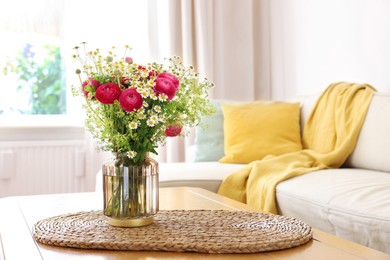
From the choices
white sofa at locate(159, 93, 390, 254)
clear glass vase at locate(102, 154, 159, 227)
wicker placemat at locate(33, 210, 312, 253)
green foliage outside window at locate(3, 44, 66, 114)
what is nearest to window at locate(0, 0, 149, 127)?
green foliage outside window at locate(3, 44, 66, 114)

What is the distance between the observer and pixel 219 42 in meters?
4.26

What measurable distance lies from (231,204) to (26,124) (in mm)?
2492

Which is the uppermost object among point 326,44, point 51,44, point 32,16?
point 32,16

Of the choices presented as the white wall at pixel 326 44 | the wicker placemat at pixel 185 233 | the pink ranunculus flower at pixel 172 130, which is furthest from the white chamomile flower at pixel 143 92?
the white wall at pixel 326 44

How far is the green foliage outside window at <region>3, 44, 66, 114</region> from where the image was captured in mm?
4188

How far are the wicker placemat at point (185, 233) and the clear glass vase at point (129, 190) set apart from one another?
0.10 feet

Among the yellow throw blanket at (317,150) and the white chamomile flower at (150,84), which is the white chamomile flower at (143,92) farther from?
the yellow throw blanket at (317,150)

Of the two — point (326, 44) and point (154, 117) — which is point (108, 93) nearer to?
point (154, 117)

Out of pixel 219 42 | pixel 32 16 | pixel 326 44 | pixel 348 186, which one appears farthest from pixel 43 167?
pixel 348 186

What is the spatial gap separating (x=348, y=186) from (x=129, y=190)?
1043mm

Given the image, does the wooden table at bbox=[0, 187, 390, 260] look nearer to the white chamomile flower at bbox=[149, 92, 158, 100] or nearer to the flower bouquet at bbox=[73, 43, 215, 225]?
the flower bouquet at bbox=[73, 43, 215, 225]

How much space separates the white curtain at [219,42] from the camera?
13.4 ft

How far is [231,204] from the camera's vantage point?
1.89 meters

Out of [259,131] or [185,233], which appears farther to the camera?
[259,131]
